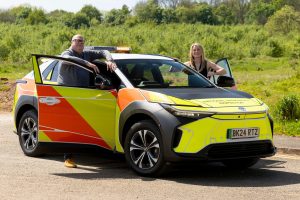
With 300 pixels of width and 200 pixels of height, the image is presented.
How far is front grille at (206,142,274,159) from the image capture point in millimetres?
8062

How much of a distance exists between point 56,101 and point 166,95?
5.47ft

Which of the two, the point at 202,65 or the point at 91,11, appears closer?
the point at 202,65

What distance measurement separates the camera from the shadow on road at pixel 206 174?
8.25m

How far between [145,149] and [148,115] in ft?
1.44

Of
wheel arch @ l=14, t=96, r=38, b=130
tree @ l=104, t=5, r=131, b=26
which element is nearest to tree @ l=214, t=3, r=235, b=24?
tree @ l=104, t=5, r=131, b=26

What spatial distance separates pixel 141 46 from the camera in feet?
205

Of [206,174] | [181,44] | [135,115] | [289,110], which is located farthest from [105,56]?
[181,44]

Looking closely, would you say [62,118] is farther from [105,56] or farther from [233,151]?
[233,151]

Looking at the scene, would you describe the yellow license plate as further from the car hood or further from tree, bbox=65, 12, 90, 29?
tree, bbox=65, 12, 90, 29

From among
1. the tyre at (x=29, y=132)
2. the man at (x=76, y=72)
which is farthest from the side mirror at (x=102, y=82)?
the tyre at (x=29, y=132)

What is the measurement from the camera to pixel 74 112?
9.12 m

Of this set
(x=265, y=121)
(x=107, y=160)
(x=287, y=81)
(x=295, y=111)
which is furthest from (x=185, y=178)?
(x=287, y=81)

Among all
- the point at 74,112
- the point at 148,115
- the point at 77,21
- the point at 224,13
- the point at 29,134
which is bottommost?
the point at 77,21

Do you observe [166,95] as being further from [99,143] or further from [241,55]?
[241,55]
